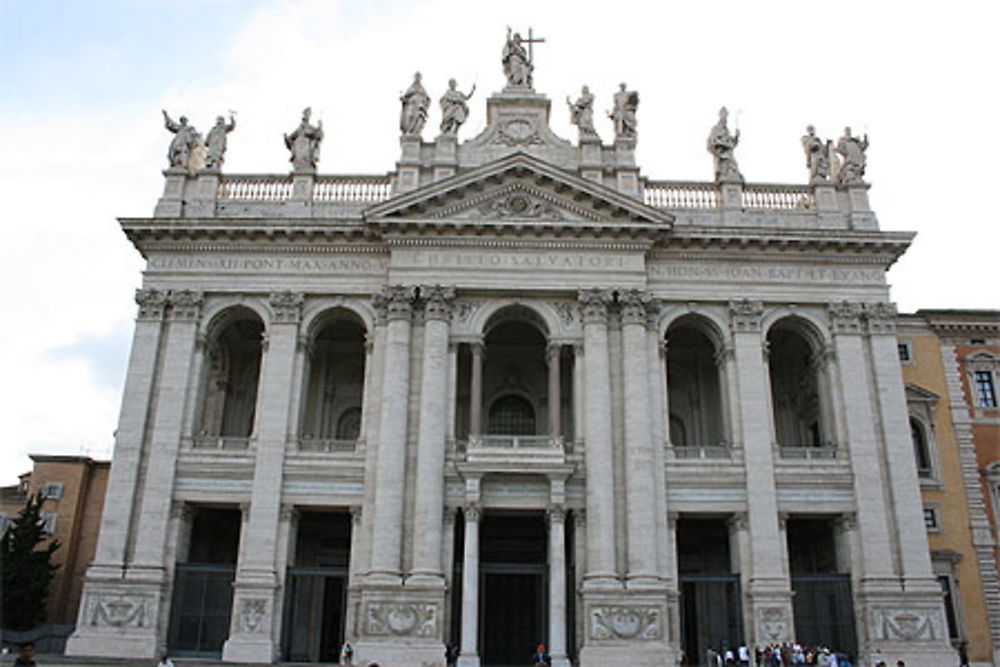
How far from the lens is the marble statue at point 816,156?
1331 inches

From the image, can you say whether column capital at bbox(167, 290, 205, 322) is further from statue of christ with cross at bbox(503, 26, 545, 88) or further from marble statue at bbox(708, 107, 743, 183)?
marble statue at bbox(708, 107, 743, 183)

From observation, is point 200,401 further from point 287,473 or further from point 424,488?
point 424,488

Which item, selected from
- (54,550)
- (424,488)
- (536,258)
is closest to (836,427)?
(536,258)

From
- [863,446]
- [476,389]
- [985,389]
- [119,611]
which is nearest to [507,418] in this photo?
[476,389]

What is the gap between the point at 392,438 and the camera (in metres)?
28.9

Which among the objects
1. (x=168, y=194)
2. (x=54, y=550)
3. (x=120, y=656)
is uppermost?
(x=168, y=194)

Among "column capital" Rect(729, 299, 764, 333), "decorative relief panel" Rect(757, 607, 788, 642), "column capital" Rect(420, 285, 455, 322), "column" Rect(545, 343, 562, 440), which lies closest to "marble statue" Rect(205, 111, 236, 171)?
"column capital" Rect(420, 285, 455, 322)

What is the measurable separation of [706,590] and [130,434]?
2039 cm

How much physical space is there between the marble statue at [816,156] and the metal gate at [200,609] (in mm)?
25407

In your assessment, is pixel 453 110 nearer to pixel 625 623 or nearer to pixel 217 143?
pixel 217 143

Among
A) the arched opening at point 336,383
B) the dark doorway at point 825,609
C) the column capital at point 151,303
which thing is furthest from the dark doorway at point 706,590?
the column capital at point 151,303

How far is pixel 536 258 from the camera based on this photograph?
31.3 meters

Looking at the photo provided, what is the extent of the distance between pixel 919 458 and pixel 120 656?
29.4m

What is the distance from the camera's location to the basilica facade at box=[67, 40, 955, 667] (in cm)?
2778
